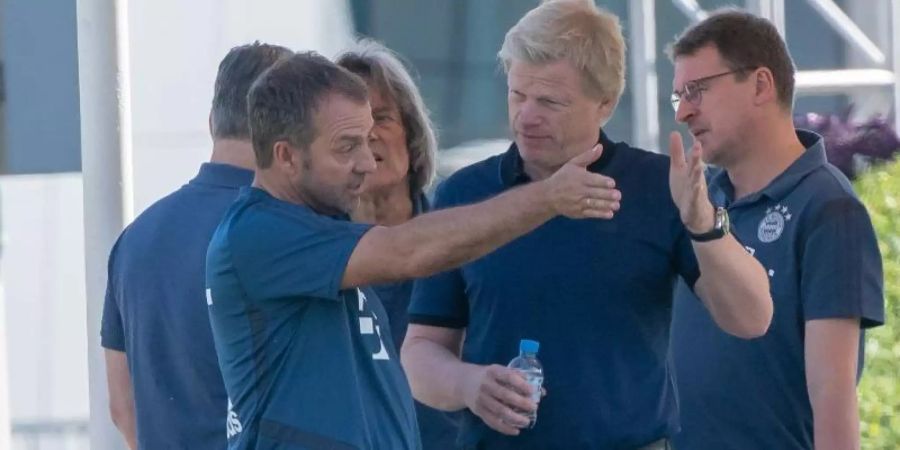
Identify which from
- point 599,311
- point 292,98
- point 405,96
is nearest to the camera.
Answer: point 292,98

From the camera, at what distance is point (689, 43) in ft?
11.1

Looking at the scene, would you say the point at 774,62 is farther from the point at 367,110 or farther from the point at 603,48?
the point at 367,110

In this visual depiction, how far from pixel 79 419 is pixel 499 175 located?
2961mm

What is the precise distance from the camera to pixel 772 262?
3.18 m

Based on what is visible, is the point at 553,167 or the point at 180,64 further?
the point at 180,64

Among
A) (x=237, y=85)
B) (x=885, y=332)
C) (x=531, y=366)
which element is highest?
(x=237, y=85)

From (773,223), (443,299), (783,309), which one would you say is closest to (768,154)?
(773,223)

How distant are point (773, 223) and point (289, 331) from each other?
1.19 meters

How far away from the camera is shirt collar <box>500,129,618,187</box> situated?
2.99 metres

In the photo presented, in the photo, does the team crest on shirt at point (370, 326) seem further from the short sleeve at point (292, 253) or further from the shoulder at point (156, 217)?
the shoulder at point (156, 217)

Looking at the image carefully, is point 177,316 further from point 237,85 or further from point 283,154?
point 283,154

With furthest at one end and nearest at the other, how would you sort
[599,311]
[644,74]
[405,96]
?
1. [644,74]
2. [405,96]
3. [599,311]

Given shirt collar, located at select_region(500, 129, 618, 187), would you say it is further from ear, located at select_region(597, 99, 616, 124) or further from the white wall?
the white wall

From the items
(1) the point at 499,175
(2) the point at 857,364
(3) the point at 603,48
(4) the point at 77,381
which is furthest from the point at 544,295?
(4) the point at 77,381
